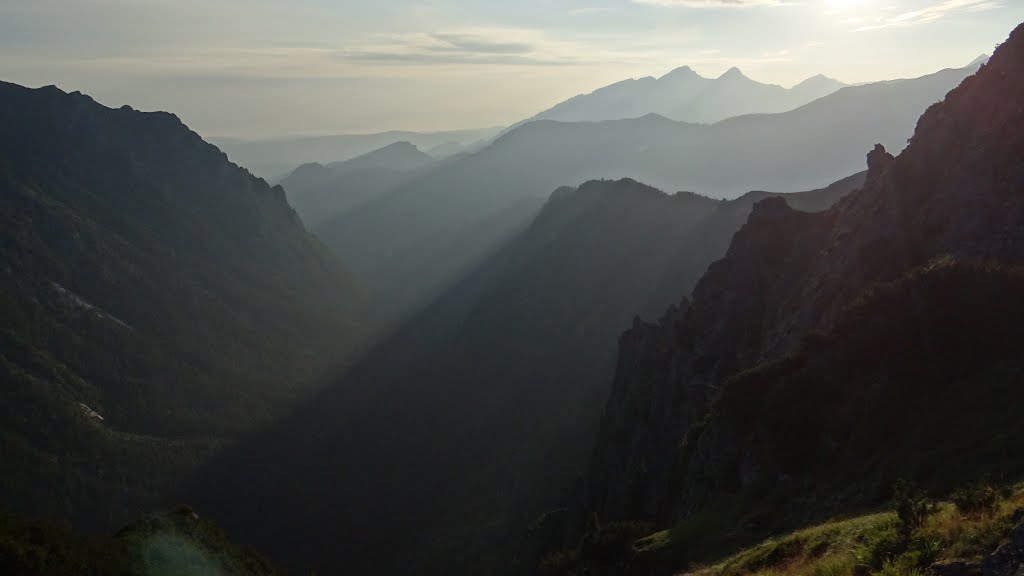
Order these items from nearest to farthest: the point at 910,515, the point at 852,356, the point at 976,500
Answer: the point at 976,500
the point at 910,515
the point at 852,356

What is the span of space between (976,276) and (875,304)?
545 cm

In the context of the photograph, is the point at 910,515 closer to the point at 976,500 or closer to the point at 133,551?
the point at 976,500

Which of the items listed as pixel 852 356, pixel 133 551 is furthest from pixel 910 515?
pixel 133 551

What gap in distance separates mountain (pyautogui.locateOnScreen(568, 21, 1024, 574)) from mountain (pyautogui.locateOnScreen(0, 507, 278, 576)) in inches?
904

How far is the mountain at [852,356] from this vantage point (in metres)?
34.0

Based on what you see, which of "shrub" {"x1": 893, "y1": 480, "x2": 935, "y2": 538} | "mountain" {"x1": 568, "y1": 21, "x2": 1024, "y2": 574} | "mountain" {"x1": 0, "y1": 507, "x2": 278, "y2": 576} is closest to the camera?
"shrub" {"x1": 893, "y1": 480, "x2": 935, "y2": 538}

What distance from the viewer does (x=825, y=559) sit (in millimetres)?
22422

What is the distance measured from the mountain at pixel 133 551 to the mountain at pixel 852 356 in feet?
75.3

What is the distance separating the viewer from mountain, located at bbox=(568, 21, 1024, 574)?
1337 inches

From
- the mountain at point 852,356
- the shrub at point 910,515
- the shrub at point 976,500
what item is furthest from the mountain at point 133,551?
the shrub at point 976,500

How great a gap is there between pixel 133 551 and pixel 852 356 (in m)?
40.7

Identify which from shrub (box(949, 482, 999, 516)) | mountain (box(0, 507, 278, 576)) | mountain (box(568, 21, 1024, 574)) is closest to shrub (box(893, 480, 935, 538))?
shrub (box(949, 482, 999, 516))

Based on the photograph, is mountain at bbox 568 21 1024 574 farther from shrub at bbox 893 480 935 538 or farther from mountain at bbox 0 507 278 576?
mountain at bbox 0 507 278 576

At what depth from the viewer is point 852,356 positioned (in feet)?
136
